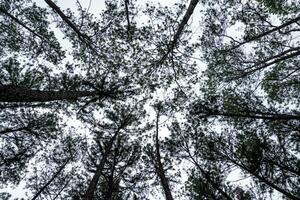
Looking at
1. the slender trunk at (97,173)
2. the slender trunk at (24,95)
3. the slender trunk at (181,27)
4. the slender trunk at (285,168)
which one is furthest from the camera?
the slender trunk at (181,27)

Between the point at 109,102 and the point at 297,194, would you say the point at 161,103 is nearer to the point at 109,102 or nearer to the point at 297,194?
the point at 109,102

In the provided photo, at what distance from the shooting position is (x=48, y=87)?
9.50 m

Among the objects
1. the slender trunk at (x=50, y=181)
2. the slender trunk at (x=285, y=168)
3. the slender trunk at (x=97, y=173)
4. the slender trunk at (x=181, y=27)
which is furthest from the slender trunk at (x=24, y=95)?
the slender trunk at (x=285, y=168)

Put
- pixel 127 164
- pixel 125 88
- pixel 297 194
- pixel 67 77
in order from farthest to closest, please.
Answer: pixel 127 164 → pixel 125 88 → pixel 67 77 → pixel 297 194

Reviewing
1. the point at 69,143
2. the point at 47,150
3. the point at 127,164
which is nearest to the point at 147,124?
the point at 127,164

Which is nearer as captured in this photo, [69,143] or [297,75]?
[297,75]

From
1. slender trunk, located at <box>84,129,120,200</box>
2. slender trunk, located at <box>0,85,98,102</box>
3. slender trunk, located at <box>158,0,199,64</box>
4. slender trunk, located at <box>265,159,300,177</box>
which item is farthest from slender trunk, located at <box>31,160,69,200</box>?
slender trunk, located at <box>265,159,300,177</box>

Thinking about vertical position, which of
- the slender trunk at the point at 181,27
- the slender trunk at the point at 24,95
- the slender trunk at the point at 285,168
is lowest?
the slender trunk at the point at 285,168

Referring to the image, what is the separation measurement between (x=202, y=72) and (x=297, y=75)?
3171mm

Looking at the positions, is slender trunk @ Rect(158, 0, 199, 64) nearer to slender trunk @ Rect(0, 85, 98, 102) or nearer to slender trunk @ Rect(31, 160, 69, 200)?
slender trunk @ Rect(0, 85, 98, 102)

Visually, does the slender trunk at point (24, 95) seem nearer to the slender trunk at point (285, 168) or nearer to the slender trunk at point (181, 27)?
the slender trunk at point (181, 27)

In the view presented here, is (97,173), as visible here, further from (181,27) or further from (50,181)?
(181,27)

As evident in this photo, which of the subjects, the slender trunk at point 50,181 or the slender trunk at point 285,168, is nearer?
the slender trunk at point 285,168

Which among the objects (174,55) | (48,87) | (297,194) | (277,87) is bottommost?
(297,194)
